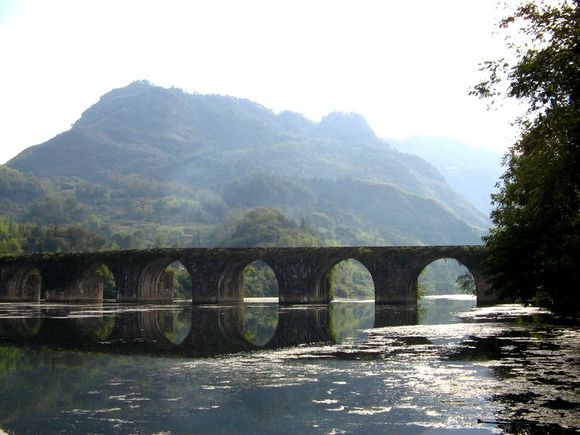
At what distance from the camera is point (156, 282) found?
80438 mm

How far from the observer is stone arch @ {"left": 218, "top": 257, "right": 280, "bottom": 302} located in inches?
2837

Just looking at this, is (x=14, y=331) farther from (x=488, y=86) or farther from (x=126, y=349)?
(x=488, y=86)

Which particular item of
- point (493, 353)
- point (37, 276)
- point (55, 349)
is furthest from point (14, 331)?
point (37, 276)

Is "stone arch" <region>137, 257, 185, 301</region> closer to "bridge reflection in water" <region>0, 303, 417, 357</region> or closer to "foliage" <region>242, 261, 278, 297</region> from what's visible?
"bridge reflection in water" <region>0, 303, 417, 357</region>

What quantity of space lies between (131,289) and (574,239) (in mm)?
54118

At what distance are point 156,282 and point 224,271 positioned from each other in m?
11.9

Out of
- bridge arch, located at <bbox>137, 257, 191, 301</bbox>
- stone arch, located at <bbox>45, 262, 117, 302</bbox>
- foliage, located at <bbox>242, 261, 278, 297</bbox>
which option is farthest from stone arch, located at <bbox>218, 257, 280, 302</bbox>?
foliage, located at <bbox>242, 261, 278, 297</bbox>

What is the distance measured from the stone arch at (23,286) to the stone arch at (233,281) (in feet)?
72.4

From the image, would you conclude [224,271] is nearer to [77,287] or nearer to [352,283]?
[77,287]

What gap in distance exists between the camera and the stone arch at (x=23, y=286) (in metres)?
81.6

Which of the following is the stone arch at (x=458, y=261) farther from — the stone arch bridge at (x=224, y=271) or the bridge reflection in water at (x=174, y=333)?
the bridge reflection in water at (x=174, y=333)

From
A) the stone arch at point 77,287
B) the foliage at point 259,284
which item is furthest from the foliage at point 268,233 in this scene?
the stone arch at point 77,287

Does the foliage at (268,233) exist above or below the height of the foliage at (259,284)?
above

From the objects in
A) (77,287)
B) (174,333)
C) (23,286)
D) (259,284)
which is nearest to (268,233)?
(259,284)
